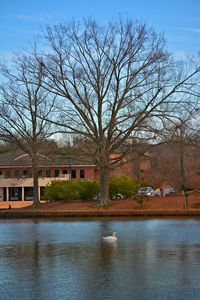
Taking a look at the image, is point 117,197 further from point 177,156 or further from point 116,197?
point 177,156

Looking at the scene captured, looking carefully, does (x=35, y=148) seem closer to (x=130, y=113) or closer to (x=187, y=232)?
(x=130, y=113)

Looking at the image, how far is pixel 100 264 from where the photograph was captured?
1593 centimetres

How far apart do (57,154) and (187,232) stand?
20028mm

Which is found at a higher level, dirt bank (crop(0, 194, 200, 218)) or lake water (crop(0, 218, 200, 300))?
dirt bank (crop(0, 194, 200, 218))

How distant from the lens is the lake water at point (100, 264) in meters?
12.2

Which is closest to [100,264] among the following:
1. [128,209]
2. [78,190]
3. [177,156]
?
[128,209]

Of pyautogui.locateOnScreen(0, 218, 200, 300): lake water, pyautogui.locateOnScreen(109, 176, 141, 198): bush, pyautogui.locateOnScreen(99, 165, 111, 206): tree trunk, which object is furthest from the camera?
pyautogui.locateOnScreen(109, 176, 141, 198): bush

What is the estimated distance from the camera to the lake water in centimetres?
1223

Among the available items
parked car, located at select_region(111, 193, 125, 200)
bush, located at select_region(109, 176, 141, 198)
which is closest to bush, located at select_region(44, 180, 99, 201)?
bush, located at select_region(109, 176, 141, 198)

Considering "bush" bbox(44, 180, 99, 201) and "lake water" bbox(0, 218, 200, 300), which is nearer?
"lake water" bbox(0, 218, 200, 300)

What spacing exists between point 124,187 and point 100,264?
95.1 ft

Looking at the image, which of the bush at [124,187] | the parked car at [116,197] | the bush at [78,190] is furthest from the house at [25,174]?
the bush at [124,187]

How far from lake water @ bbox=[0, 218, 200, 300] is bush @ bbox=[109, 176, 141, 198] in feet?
58.2

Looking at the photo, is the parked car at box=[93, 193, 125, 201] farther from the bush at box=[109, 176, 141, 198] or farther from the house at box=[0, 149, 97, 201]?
the house at box=[0, 149, 97, 201]
